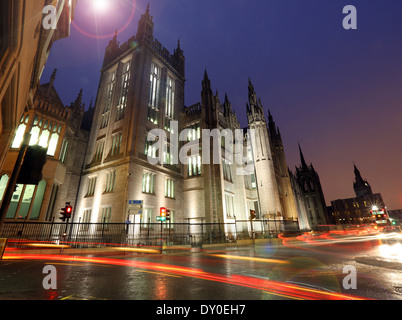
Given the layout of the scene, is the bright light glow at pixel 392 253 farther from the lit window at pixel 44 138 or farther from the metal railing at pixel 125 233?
the lit window at pixel 44 138

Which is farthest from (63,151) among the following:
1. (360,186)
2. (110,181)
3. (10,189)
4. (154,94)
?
(360,186)

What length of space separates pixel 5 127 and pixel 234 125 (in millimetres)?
33189

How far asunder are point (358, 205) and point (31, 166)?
138994 millimetres

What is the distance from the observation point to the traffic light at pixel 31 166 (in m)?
5.78

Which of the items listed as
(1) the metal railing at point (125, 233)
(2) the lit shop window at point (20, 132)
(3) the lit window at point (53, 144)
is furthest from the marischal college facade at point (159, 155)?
(2) the lit shop window at point (20, 132)

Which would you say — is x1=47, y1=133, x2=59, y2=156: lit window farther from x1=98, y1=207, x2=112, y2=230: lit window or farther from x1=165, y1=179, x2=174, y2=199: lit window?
x1=165, y1=179, x2=174, y2=199: lit window

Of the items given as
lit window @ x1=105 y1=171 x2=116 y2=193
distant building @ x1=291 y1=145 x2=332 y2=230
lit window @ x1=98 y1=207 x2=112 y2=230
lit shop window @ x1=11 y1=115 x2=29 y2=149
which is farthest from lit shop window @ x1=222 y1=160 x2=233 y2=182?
distant building @ x1=291 y1=145 x2=332 y2=230

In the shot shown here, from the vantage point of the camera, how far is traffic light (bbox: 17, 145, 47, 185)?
19.0 feet

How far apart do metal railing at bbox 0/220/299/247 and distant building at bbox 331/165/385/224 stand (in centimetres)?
10296

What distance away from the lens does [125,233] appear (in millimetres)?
17500

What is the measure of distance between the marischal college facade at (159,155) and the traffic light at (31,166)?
13.8 m

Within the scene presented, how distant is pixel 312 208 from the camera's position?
71500mm
